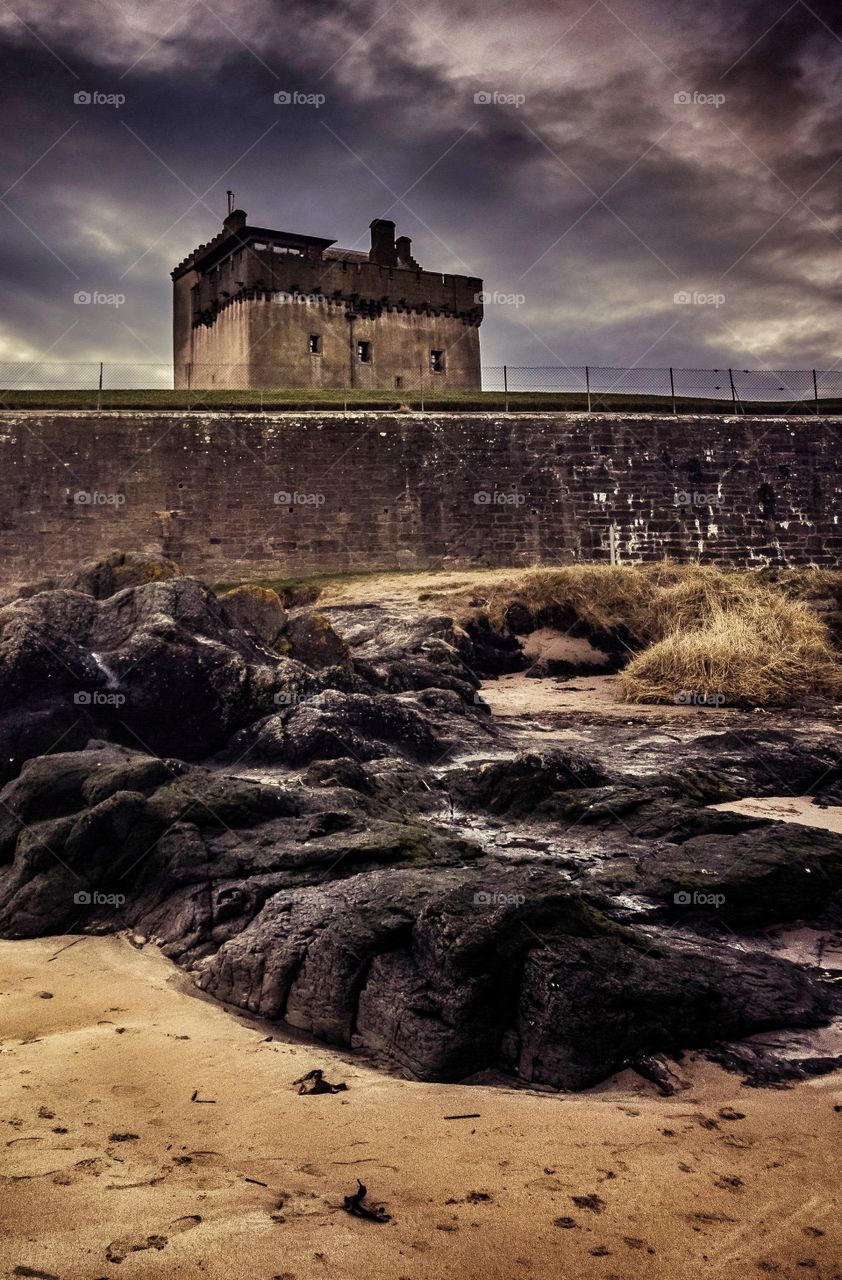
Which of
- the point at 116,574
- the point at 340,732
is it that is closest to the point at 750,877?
the point at 340,732

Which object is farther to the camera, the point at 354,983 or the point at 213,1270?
the point at 354,983

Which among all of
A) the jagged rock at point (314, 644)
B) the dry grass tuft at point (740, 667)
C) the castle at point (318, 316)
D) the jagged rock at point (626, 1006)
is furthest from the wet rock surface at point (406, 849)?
the castle at point (318, 316)

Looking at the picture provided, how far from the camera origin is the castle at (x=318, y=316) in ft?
115

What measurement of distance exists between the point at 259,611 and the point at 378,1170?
438 inches

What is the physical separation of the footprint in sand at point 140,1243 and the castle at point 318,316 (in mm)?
33375

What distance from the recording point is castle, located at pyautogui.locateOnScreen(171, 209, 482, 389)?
34.9 m

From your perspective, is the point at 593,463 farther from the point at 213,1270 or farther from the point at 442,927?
the point at 213,1270

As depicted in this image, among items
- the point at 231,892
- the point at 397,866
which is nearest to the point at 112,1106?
the point at 231,892

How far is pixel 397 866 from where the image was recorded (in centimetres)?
594

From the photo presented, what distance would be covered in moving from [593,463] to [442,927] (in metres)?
22.3

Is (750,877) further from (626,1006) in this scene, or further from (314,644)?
(314,644)

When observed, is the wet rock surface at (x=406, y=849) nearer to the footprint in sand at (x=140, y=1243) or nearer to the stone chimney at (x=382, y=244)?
the footprint in sand at (x=140, y=1243)

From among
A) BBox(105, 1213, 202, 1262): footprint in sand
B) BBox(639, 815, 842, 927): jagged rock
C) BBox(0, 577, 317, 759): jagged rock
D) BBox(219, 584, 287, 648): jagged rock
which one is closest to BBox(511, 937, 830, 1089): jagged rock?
BBox(639, 815, 842, 927): jagged rock

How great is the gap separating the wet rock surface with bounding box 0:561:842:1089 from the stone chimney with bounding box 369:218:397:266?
103 ft
